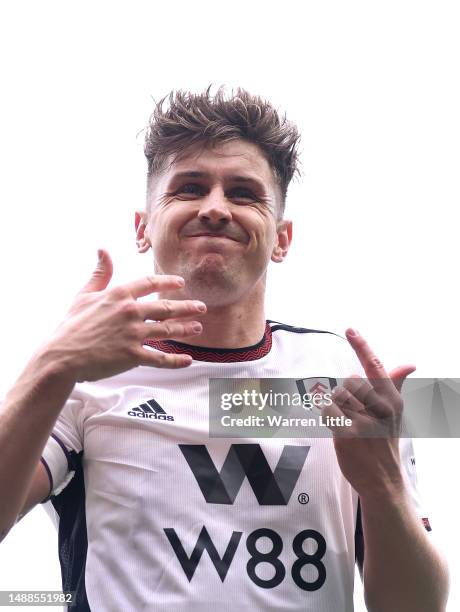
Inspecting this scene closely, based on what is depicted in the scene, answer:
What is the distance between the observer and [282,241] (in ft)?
13.4

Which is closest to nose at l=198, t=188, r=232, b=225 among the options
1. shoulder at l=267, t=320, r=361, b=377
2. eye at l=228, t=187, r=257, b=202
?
eye at l=228, t=187, r=257, b=202

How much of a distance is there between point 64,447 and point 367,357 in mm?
1284

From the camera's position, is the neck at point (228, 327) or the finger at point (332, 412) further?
the neck at point (228, 327)

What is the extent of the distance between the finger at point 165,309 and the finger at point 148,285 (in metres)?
0.07

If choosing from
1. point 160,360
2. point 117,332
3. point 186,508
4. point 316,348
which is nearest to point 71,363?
point 117,332

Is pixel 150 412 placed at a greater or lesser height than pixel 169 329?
lesser

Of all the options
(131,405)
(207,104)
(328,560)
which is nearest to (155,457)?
(131,405)

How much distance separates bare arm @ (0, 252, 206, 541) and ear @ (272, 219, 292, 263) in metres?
1.55

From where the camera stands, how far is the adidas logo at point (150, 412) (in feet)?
10.7

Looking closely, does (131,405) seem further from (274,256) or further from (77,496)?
(274,256)

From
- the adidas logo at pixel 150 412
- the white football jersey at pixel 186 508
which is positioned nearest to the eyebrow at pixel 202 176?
the white football jersey at pixel 186 508

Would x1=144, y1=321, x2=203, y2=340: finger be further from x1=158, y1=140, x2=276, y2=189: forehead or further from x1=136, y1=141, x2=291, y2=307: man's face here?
x1=158, y1=140, x2=276, y2=189: forehead

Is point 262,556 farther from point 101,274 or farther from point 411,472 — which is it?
point 101,274

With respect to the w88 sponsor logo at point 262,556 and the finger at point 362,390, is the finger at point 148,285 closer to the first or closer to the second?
the finger at point 362,390
